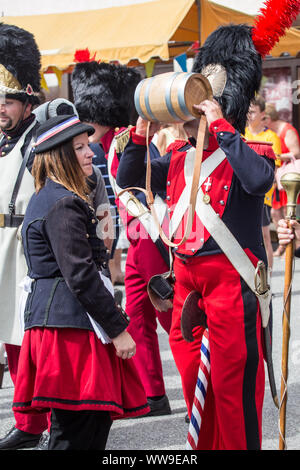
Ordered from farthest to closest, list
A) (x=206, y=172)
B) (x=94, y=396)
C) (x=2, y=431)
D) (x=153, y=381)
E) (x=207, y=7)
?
(x=207, y=7) → (x=153, y=381) → (x=2, y=431) → (x=206, y=172) → (x=94, y=396)

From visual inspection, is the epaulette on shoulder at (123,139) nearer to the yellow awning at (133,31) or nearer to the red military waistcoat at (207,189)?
the red military waistcoat at (207,189)

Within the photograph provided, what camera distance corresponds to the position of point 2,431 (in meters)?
3.85

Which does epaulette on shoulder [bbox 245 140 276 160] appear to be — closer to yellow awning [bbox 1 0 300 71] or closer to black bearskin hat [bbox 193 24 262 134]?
black bearskin hat [bbox 193 24 262 134]

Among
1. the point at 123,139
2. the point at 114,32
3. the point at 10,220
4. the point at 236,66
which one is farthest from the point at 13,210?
the point at 114,32

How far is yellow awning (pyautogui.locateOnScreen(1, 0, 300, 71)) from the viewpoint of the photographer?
8344 mm

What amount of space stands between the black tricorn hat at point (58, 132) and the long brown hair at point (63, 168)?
27 mm

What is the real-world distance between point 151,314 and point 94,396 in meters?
1.74

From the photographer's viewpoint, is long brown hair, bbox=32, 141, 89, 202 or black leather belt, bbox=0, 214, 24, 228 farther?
black leather belt, bbox=0, 214, 24, 228

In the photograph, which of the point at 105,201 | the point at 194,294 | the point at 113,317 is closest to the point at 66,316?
the point at 113,317

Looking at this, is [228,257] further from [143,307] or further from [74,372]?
[143,307]

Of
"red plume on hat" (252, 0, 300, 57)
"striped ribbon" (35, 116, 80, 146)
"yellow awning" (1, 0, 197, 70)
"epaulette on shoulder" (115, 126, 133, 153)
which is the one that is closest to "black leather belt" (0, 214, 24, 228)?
"epaulette on shoulder" (115, 126, 133, 153)

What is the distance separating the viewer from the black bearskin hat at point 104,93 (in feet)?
16.8

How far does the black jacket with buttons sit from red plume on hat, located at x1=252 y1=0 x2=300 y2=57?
100cm
